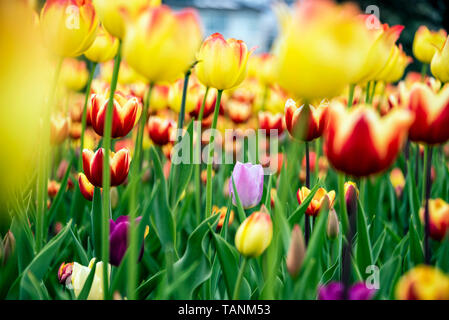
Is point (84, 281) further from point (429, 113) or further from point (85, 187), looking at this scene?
point (429, 113)

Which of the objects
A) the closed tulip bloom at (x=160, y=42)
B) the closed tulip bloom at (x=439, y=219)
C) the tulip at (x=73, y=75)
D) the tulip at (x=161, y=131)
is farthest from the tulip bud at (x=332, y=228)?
the tulip at (x=73, y=75)

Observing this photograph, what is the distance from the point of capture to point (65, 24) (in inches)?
20.5

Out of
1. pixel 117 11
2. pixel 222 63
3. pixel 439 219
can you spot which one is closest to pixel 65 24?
pixel 117 11

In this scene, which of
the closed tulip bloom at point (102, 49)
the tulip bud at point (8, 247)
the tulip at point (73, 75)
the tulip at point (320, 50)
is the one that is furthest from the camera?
the tulip at point (73, 75)

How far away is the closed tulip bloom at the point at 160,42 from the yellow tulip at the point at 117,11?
0.04 metres

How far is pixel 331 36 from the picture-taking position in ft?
1.13

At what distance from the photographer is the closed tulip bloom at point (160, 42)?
0.38m

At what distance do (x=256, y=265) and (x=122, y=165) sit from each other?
0.26m

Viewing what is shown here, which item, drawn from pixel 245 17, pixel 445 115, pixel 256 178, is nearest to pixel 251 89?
pixel 256 178

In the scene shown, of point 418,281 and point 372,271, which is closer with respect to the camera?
point 418,281

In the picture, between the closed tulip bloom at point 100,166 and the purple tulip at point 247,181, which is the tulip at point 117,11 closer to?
the closed tulip bloom at point 100,166

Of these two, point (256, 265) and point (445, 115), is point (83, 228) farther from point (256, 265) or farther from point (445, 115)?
point (445, 115)

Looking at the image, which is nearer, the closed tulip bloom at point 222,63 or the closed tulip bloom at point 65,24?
the closed tulip bloom at point 65,24

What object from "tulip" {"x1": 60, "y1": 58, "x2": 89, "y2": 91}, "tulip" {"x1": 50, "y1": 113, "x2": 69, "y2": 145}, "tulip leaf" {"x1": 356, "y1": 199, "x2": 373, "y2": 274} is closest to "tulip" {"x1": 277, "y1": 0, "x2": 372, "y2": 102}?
"tulip leaf" {"x1": 356, "y1": 199, "x2": 373, "y2": 274}
